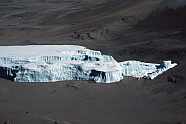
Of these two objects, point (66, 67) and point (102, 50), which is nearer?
point (66, 67)

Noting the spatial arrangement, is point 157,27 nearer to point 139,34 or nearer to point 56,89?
point 139,34

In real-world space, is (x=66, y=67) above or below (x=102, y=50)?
below

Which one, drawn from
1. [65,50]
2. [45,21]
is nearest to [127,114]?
[65,50]

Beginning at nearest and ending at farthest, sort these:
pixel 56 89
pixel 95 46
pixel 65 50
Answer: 1. pixel 56 89
2. pixel 65 50
3. pixel 95 46

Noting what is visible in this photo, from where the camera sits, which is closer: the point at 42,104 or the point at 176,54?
the point at 42,104

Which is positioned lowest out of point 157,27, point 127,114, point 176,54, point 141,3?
point 127,114
